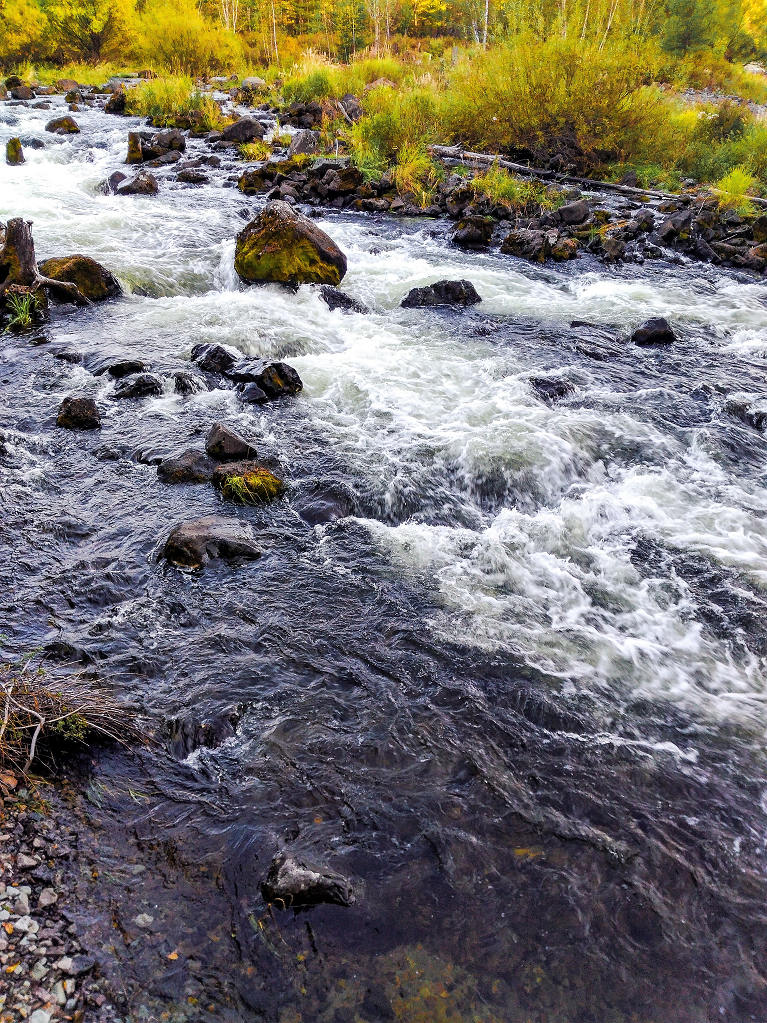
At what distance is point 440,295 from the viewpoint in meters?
10.3

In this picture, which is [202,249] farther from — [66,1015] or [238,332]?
[66,1015]

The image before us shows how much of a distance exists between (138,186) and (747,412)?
13635 mm

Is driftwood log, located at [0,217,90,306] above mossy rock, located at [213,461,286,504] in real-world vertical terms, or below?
above

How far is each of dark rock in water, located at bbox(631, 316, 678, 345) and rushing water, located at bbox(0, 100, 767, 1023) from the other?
0.65 meters

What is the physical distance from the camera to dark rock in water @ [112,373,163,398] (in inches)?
288

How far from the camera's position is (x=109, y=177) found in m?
15.3

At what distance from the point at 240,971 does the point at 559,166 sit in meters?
19.3

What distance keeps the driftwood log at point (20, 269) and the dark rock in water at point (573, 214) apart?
10068mm

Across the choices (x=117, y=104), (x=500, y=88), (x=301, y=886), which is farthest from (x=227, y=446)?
(x=117, y=104)

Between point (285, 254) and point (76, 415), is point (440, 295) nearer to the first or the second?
point (285, 254)

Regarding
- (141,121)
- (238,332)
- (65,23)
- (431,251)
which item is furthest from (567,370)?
(65,23)

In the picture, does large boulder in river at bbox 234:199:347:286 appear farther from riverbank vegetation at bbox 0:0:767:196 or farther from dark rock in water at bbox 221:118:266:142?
dark rock in water at bbox 221:118:266:142

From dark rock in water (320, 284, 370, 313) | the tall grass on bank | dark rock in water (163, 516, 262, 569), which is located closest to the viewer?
dark rock in water (163, 516, 262, 569)

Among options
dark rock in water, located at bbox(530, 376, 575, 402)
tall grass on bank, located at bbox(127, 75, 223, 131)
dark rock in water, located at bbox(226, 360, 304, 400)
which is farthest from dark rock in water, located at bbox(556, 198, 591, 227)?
tall grass on bank, located at bbox(127, 75, 223, 131)
